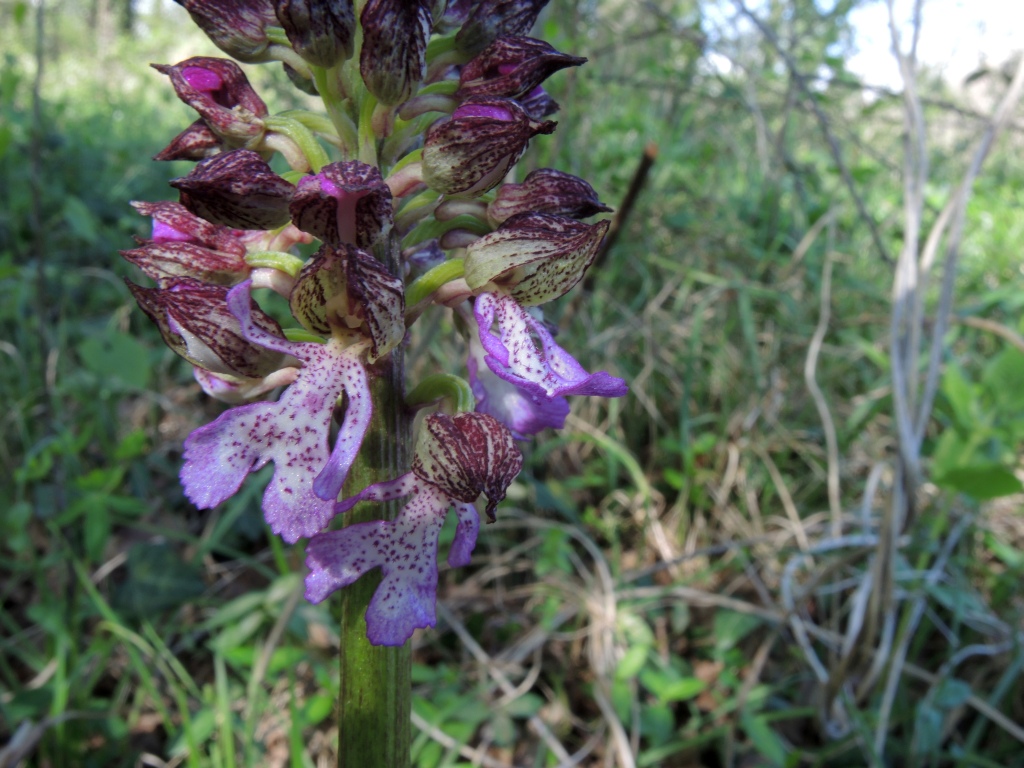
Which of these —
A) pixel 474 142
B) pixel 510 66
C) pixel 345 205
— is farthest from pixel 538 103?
pixel 345 205

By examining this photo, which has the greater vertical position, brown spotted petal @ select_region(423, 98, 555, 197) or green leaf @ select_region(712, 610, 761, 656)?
brown spotted petal @ select_region(423, 98, 555, 197)

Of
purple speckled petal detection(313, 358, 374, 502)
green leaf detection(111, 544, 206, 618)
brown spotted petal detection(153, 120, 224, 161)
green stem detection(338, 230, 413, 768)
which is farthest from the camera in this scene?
green leaf detection(111, 544, 206, 618)

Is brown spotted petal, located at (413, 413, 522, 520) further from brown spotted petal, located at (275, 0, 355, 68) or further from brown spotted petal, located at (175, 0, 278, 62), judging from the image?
brown spotted petal, located at (175, 0, 278, 62)

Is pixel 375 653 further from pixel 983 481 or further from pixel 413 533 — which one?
pixel 983 481

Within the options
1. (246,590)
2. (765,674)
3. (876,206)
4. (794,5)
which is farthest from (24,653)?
(876,206)

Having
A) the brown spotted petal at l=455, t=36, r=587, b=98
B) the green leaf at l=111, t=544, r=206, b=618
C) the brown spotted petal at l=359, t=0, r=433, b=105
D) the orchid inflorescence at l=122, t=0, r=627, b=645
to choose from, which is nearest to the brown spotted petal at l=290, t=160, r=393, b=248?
the orchid inflorescence at l=122, t=0, r=627, b=645
